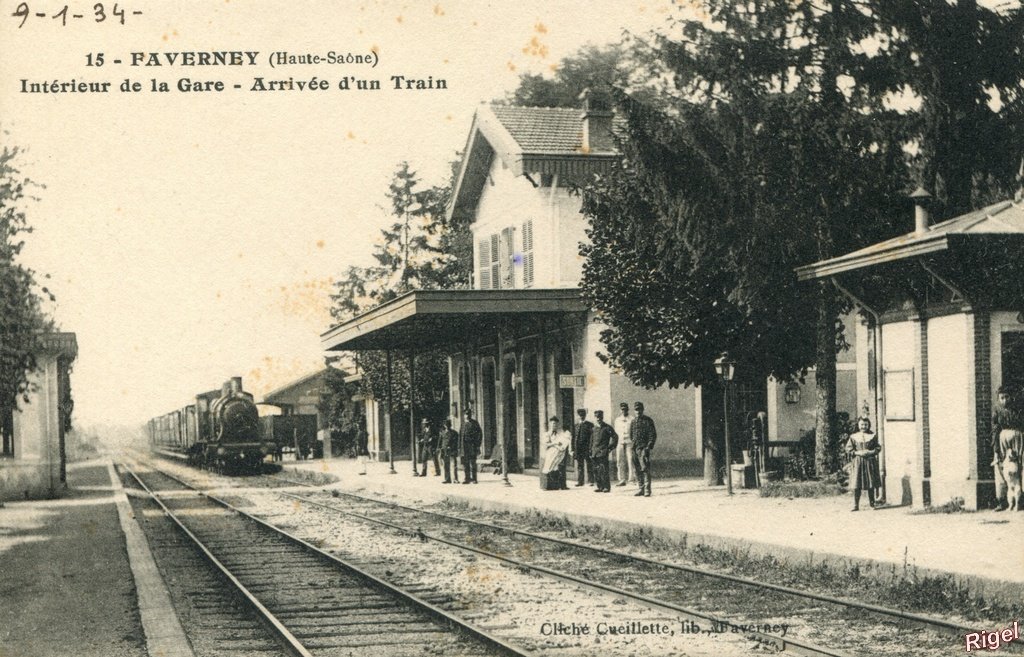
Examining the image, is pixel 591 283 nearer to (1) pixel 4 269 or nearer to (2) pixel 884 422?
(2) pixel 884 422

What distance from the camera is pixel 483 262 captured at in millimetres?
27719

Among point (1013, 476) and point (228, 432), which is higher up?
point (1013, 476)

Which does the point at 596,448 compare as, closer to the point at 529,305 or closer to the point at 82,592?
the point at 529,305

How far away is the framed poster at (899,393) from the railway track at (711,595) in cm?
464

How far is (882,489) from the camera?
1484 cm

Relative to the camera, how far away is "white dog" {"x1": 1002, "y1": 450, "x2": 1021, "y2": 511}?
12391 mm

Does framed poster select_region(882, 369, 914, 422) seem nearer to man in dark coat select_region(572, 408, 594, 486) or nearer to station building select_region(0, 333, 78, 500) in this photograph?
man in dark coat select_region(572, 408, 594, 486)

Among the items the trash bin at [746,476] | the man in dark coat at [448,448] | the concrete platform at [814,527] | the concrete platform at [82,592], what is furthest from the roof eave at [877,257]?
the man in dark coat at [448,448]

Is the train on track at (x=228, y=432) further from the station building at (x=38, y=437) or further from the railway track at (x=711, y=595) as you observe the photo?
the railway track at (x=711, y=595)

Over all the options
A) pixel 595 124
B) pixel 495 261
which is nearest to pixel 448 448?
pixel 495 261

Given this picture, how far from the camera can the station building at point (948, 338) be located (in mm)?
12523

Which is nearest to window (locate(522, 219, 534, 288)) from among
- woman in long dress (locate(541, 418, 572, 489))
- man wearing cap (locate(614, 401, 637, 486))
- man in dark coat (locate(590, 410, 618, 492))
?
man wearing cap (locate(614, 401, 637, 486))

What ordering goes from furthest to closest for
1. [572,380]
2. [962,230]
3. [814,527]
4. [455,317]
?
[455,317] < [572,380] < [814,527] < [962,230]

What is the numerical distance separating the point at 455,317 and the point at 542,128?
5.02m
